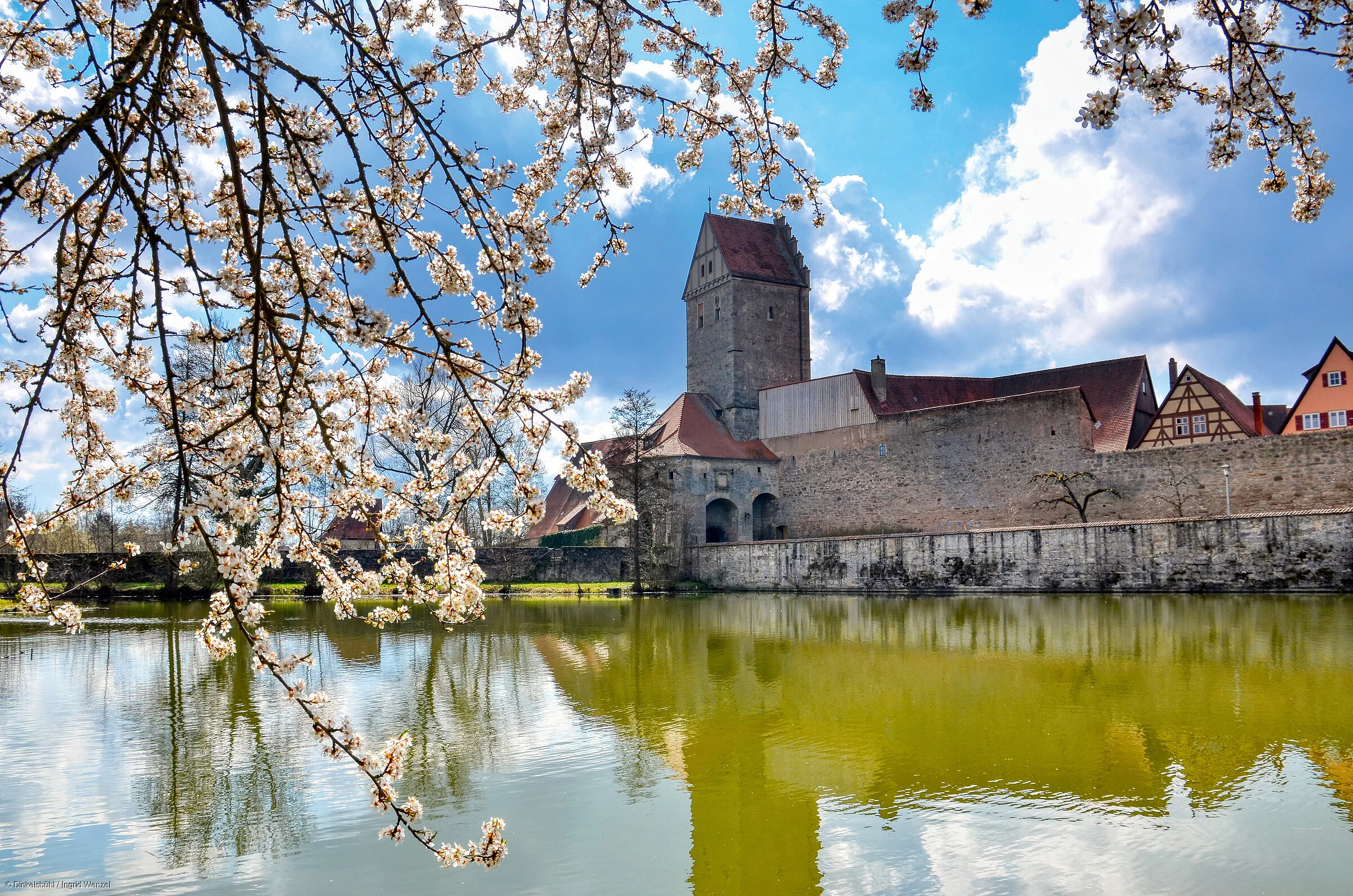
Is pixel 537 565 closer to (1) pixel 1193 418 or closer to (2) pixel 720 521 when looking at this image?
(2) pixel 720 521

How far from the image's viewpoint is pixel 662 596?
28453mm

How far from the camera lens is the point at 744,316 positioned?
39.3m

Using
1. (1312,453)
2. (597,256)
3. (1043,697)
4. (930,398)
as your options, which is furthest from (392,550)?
(930,398)

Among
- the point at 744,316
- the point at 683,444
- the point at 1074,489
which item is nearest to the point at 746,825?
the point at 1074,489

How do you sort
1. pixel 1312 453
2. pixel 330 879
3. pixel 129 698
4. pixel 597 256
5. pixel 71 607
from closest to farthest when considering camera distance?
pixel 71 607
pixel 597 256
pixel 330 879
pixel 129 698
pixel 1312 453

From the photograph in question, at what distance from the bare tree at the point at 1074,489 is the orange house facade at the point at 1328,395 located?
225 inches

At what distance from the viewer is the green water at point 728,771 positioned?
4.55 meters

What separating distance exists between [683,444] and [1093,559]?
16.1m

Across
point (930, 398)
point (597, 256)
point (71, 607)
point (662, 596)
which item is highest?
point (930, 398)

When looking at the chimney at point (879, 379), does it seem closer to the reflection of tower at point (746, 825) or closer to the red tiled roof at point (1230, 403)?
the red tiled roof at point (1230, 403)

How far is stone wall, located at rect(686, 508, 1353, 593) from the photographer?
1917 centimetres

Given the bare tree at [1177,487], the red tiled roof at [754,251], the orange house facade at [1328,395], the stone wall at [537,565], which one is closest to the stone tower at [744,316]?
the red tiled roof at [754,251]

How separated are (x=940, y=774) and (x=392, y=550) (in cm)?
421

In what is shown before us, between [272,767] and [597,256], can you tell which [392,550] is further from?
[272,767]
